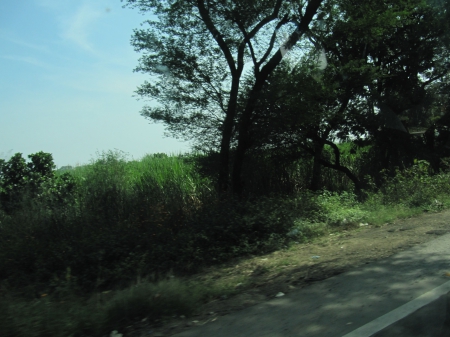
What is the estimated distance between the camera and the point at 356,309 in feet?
16.6

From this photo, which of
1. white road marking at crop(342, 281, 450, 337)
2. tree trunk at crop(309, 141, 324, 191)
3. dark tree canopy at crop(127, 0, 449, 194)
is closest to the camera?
white road marking at crop(342, 281, 450, 337)

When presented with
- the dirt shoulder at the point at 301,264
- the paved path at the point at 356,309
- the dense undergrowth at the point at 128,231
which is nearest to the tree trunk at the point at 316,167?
the dense undergrowth at the point at 128,231

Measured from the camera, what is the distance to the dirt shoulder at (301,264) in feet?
17.7

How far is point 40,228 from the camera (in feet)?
36.1

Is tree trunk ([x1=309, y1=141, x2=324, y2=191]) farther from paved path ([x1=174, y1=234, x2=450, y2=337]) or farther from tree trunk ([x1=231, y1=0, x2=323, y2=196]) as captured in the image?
paved path ([x1=174, y1=234, x2=450, y2=337])

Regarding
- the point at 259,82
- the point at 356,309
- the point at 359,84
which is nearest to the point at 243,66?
the point at 259,82

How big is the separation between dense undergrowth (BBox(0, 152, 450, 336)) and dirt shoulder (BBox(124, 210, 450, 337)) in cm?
35

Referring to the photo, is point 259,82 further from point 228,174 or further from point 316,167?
point 316,167

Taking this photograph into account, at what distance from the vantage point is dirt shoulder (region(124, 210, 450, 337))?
541 cm

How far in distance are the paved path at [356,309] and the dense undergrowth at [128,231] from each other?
0.99m

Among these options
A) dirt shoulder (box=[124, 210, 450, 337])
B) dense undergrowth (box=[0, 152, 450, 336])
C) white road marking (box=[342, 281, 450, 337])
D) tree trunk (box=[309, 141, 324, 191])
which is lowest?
white road marking (box=[342, 281, 450, 337])

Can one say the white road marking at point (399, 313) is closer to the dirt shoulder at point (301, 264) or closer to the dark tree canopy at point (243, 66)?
the dirt shoulder at point (301, 264)

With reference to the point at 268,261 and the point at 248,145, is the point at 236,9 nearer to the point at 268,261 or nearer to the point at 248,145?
the point at 248,145

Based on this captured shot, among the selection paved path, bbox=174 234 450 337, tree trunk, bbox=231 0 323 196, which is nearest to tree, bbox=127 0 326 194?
tree trunk, bbox=231 0 323 196
